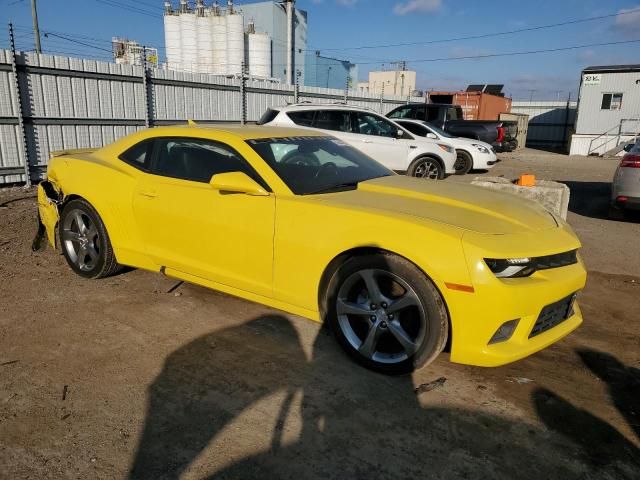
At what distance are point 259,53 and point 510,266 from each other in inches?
1454

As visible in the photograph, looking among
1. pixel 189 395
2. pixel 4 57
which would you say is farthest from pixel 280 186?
pixel 4 57

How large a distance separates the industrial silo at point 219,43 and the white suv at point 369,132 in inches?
1079

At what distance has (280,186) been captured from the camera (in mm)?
3424

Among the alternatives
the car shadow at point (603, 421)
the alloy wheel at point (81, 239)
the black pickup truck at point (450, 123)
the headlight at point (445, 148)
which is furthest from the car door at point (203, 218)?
the black pickup truck at point (450, 123)

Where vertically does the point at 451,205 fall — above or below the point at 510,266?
above

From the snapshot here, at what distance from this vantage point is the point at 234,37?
3478 centimetres

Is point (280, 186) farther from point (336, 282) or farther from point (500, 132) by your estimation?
point (500, 132)

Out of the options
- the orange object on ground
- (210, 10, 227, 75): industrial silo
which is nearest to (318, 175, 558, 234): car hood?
the orange object on ground

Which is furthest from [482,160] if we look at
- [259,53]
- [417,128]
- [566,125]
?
[259,53]

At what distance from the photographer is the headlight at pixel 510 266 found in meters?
2.73

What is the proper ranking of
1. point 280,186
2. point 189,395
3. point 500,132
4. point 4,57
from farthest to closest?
point 500,132
point 4,57
point 280,186
point 189,395

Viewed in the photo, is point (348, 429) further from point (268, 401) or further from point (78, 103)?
point (78, 103)

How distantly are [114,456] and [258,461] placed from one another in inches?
27.4

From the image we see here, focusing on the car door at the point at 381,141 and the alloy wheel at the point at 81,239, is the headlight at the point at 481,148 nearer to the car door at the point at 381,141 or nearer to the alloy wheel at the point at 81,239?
the car door at the point at 381,141
